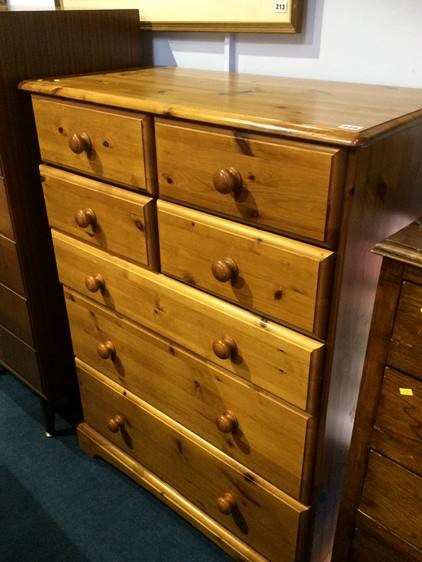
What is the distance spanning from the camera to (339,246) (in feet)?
2.64

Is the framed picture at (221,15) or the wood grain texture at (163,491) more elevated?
the framed picture at (221,15)

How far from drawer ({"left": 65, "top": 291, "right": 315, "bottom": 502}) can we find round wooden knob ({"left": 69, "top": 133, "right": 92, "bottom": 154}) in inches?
16.3

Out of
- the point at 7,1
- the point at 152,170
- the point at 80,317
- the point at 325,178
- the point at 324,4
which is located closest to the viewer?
the point at 325,178

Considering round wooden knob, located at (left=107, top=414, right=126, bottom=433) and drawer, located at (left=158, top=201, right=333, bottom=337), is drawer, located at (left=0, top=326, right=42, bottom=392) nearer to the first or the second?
round wooden knob, located at (left=107, top=414, right=126, bottom=433)

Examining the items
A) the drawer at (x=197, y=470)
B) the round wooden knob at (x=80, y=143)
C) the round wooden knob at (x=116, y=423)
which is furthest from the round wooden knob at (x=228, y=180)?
the round wooden knob at (x=116, y=423)

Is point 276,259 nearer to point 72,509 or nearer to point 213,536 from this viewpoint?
point 213,536

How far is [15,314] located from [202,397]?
74 centimetres

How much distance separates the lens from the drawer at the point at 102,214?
1093 mm

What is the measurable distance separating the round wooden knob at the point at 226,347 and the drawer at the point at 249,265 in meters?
0.09

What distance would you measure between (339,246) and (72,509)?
1182 mm

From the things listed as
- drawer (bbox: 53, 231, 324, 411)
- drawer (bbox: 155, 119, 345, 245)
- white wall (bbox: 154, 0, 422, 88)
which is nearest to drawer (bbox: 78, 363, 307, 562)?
drawer (bbox: 53, 231, 324, 411)

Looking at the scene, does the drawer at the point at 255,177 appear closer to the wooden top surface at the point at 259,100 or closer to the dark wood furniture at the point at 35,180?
the wooden top surface at the point at 259,100

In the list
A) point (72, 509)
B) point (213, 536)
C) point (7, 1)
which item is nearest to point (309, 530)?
point (213, 536)

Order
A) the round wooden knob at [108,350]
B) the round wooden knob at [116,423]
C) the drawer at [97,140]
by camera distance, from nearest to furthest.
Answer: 1. the drawer at [97,140]
2. the round wooden knob at [108,350]
3. the round wooden knob at [116,423]
